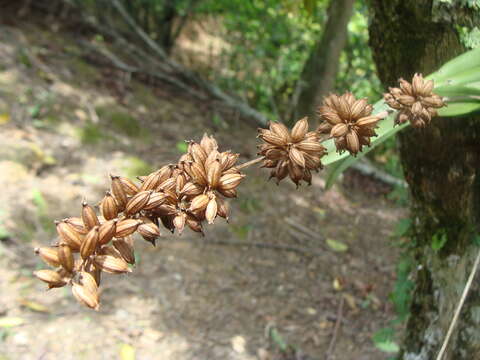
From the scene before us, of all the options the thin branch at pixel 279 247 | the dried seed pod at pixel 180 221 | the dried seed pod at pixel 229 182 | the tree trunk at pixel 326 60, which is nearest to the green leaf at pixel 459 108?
the dried seed pod at pixel 229 182

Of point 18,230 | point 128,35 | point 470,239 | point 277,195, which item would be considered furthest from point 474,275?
point 128,35

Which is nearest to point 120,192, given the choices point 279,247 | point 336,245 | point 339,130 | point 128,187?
point 128,187

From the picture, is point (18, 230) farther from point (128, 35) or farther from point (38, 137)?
point (128, 35)

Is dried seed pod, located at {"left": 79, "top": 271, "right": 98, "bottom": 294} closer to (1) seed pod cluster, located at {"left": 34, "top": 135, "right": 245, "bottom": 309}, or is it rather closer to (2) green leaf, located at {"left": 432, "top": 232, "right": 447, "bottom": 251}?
(1) seed pod cluster, located at {"left": 34, "top": 135, "right": 245, "bottom": 309}

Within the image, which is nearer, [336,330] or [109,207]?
[109,207]

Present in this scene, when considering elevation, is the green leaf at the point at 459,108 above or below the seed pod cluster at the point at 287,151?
above

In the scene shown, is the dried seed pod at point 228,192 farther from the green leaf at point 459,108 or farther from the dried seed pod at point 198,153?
the green leaf at point 459,108

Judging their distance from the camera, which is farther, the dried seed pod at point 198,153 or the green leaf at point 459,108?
the green leaf at point 459,108

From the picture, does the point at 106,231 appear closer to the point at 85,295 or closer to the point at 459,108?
the point at 85,295
